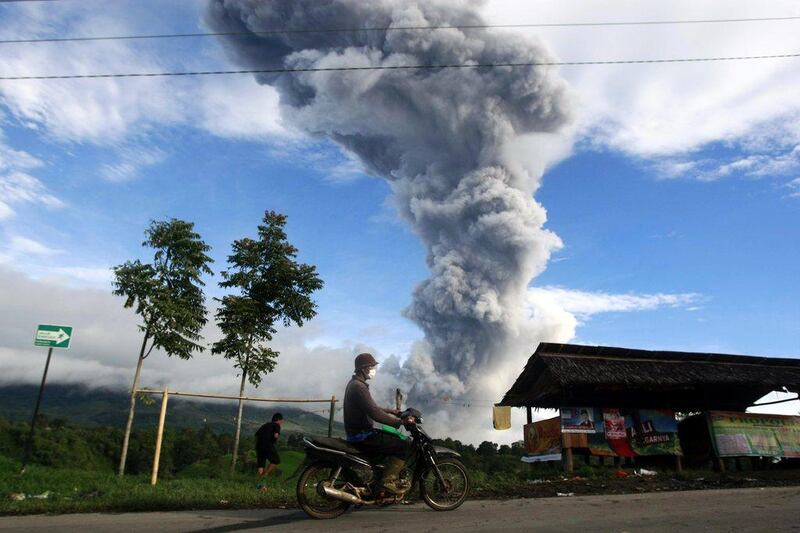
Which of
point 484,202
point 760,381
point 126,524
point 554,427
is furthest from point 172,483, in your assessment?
point 484,202

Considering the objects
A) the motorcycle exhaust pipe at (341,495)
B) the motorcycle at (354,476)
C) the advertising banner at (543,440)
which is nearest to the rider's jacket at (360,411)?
the motorcycle at (354,476)

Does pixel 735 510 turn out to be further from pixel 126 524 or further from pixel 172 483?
pixel 172 483

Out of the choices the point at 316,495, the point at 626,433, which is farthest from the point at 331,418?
the point at 626,433

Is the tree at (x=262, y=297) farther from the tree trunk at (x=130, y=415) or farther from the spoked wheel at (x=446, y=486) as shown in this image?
the spoked wheel at (x=446, y=486)

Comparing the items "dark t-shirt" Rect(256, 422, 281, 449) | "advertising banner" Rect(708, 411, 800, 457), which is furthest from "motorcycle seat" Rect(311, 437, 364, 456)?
"advertising banner" Rect(708, 411, 800, 457)

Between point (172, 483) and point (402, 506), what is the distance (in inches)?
191

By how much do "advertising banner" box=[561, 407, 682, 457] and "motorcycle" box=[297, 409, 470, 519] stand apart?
342 inches

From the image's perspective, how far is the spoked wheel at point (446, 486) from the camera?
6.39 meters

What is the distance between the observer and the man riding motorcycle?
602 cm

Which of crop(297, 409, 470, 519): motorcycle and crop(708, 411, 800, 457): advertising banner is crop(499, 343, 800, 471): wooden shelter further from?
crop(297, 409, 470, 519): motorcycle

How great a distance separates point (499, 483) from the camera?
9203 millimetres

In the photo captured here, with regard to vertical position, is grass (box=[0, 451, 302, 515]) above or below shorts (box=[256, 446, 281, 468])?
below

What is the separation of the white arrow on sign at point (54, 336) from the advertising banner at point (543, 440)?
39.5ft

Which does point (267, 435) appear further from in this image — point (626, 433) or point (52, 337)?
point (626, 433)
